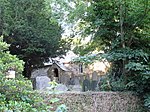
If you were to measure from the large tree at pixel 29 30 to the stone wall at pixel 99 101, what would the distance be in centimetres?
901

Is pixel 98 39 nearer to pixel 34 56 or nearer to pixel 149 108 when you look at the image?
A: pixel 149 108

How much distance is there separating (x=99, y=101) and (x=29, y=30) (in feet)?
33.4

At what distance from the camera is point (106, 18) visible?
292 inches

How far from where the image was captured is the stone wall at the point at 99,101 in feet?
19.2

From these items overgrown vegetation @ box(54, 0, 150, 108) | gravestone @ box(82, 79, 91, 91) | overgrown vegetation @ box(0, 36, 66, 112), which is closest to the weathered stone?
gravestone @ box(82, 79, 91, 91)

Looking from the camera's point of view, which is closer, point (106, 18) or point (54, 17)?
point (106, 18)

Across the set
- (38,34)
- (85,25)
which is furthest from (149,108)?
(38,34)

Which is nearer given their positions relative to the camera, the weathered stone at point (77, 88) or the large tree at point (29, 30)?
the weathered stone at point (77, 88)

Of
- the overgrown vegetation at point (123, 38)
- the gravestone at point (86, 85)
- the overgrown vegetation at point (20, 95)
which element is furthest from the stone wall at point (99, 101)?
the overgrown vegetation at point (20, 95)

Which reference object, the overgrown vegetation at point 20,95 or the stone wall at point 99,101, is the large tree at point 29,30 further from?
the overgrown vegetation at point 20,95

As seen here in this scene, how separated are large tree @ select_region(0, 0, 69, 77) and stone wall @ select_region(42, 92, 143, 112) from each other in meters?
9.01

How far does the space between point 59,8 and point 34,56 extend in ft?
19.9

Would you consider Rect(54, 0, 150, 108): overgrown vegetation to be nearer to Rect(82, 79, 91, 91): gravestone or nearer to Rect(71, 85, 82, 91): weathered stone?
Rect(82, 79, 91, 91): gravestone

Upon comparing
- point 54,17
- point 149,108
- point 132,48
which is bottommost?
point 149,108
